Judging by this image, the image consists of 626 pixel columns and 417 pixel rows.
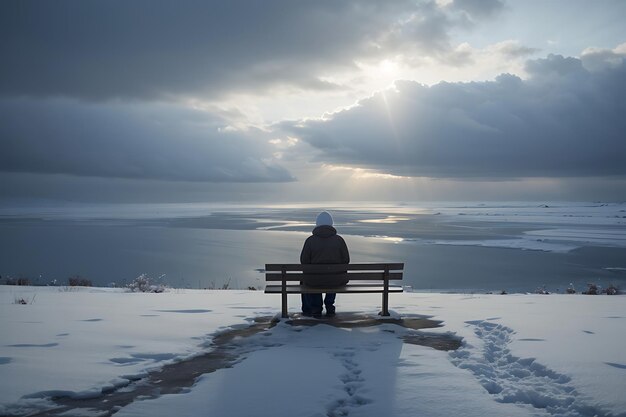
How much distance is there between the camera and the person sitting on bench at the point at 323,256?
799cm

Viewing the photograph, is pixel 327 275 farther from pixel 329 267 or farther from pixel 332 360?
pixel 332 360

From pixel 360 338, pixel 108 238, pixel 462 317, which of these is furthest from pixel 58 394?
pixel 108 238

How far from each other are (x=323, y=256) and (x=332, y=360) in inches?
99.8

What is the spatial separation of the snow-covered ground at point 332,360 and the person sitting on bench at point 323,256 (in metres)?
0.53

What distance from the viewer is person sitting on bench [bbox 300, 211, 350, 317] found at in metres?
7.99

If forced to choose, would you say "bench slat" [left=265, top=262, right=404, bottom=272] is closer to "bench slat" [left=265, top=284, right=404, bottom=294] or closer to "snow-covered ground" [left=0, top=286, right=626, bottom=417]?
"bench slat" [left=265, top=284, right=404, bottom=294]

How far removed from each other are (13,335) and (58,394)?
257cm

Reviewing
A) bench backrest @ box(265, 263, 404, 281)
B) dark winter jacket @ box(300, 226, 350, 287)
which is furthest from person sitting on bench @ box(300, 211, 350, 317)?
bench backrest @ box(265, 263, 404, 281)

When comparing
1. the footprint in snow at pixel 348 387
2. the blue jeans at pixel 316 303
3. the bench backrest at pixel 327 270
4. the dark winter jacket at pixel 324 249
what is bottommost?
the footprint in snow at pixel 348 387

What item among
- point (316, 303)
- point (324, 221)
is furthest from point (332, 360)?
point (324, 221)

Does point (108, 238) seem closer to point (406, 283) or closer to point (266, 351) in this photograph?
point (406, 283)

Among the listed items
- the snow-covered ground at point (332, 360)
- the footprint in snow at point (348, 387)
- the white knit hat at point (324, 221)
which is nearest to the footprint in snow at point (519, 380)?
the snow-covered ground at point (332, 360)

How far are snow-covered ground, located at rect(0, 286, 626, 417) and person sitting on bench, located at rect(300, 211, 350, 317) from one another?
531 millimetres

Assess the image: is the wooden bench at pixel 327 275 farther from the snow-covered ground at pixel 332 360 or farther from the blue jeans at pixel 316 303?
the snow-covered ground at pixel 332 360
